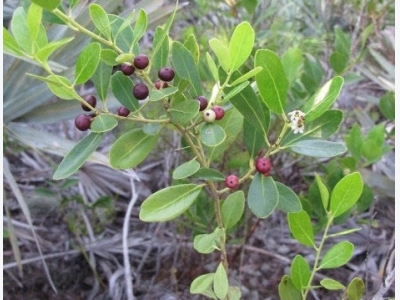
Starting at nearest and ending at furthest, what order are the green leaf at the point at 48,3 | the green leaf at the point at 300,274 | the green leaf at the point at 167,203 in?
the green leaf at the point at 48,3
the green leaf at the point at 167,203
the green leaf at the point at 300,274

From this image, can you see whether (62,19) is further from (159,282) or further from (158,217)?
(159,282)

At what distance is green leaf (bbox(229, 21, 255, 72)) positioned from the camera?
0.73 m

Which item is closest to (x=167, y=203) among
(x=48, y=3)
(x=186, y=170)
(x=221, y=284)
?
(x=186, y=170)

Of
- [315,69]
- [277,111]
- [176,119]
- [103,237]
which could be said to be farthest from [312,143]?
[103,237]

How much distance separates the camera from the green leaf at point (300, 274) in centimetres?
88

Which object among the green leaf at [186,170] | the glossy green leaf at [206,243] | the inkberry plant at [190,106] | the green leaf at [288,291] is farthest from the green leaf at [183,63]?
the green leaf at [288,291]

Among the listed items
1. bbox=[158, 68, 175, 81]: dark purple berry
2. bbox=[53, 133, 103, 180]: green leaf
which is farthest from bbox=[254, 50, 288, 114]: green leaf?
bbox=[53, 133, 103, 180]: green leaf

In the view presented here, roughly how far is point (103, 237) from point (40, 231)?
20 centimetres

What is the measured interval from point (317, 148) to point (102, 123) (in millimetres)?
270

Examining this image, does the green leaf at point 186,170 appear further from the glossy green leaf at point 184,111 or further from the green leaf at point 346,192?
the green leaf at point 346,192

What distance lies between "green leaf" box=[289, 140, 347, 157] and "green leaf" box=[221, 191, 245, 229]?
0.14 m

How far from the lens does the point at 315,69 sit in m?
1.64

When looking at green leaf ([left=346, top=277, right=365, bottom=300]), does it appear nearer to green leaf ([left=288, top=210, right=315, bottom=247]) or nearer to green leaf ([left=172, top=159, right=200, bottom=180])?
green leaf ([left=288, top=210, right=315, bottom=247])

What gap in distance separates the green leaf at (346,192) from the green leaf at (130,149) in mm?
249
